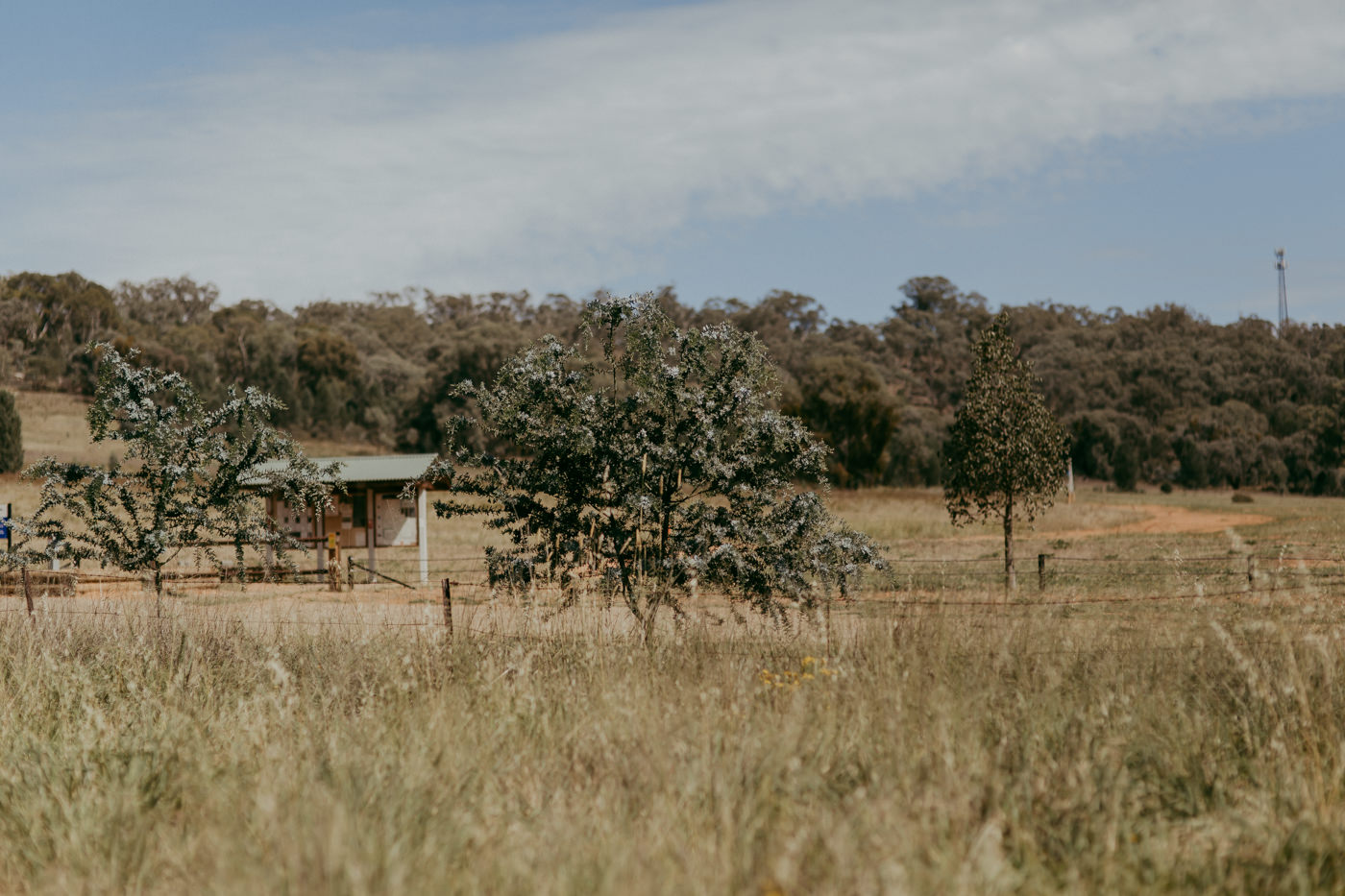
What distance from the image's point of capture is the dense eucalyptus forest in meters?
76.6

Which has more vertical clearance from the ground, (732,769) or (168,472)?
(168,472)

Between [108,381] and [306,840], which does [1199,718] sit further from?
[108,381]

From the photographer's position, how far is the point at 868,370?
7569cm

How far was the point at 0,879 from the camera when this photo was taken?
180 inches

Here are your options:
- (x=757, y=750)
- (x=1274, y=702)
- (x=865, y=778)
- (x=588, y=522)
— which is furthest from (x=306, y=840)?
(x=588, y=522)

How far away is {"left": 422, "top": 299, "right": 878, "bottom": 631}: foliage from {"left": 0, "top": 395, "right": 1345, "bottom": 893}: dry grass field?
1895 millimetres

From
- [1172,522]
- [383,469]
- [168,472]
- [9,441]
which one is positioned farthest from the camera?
[9,441]

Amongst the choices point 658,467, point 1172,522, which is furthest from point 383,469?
point 1172,522

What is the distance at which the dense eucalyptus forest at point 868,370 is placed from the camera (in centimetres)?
7656

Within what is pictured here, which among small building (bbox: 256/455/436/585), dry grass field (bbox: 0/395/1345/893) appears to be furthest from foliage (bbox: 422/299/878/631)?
small building (bbox: 256/455/436/585)

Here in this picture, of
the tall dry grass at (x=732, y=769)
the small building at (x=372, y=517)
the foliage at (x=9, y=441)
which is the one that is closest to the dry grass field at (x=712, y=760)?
the tall dry grass at (x=732, y=769)

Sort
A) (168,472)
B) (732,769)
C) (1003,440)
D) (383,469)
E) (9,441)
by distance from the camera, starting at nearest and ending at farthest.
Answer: (732,769) → (168,472) → (1003,440) → (383,469) → (9,441)

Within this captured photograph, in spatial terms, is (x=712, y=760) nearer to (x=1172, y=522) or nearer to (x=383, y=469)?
(x=383, y=469)

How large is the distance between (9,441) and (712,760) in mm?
58952
